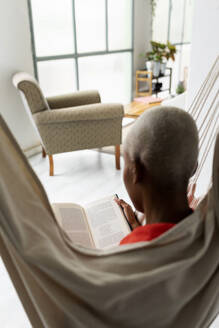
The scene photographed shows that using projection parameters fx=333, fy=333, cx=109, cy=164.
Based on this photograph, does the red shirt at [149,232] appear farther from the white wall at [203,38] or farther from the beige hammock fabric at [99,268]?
the white wall at [203,38]

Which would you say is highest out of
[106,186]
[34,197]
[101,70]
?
[34,197]

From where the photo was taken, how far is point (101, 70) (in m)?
4.74

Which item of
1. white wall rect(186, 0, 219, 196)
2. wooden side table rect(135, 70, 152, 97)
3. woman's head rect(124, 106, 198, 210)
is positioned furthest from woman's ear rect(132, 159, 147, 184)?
wooden side table rect(135, 70, 152, 97)

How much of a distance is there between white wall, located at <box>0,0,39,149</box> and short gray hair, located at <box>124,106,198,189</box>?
2503 mm

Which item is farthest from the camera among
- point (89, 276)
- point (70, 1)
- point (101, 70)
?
point (101, 70)

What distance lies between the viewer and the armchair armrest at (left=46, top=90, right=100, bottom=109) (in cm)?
323

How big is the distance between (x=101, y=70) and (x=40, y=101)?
2185 mm

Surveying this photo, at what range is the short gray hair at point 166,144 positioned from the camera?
658mm

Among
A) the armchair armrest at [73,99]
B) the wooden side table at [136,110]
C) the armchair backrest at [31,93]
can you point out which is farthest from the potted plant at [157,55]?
the armchair backrest at [31,93]

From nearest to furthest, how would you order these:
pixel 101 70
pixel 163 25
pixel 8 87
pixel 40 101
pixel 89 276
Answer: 1. pixel 89 276
2. pixel 40 101
3. pixel 8 87
4. pixel 101 70
5. pixel 163 25

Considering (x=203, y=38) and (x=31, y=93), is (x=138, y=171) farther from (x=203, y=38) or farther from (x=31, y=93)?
(x=31, y=93)

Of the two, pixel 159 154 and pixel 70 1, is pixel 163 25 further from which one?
pixel 159 154

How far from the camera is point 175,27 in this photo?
23.2 feet

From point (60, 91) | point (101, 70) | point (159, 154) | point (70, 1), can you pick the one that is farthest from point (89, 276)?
point (101, 70)
